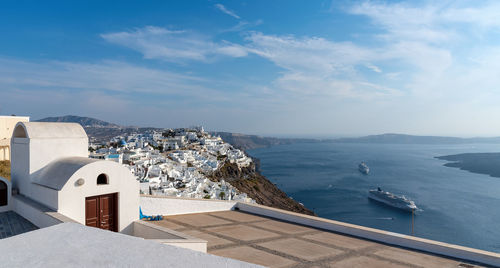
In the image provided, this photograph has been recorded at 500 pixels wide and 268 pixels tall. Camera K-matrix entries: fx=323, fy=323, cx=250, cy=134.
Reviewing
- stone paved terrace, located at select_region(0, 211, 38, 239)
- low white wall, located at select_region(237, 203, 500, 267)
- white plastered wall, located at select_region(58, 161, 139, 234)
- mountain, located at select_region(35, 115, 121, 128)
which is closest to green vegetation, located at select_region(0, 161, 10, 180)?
stone paved terrace, located at select_region(0, 211, 38, 239)

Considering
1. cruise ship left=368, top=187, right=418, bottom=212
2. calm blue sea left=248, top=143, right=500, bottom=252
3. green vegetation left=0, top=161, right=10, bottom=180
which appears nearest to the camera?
green vegetation left=0, top=161, right=10, bottom=180

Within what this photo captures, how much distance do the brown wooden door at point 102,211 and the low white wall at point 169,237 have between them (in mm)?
608

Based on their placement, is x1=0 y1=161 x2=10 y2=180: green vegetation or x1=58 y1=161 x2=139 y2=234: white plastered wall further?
x1=0 y1=161 x2=10 y2=180: green vegetation

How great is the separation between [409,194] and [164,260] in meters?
57.7

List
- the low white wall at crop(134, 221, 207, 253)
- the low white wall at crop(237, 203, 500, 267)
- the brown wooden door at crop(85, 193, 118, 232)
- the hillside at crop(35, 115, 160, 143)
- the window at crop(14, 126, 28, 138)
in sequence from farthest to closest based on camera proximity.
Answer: the hillside at crop(35, 115, 160, 143) → the window at crop(14, 126, 28, 138) → the brown wooden door at crop(85, 193, 118, 232) → the low white wall at crop(237, 203, 500, 267) → the low white wall at crop(134, 221, 207, 253)

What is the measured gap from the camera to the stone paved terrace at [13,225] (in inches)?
262

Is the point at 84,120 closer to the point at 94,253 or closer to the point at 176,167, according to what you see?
the point at 176,167

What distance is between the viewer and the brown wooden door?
7.42m

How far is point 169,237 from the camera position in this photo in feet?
21.5

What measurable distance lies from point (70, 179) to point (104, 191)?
2.83 feet

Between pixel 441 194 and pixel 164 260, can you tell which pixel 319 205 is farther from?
pixel 164 260

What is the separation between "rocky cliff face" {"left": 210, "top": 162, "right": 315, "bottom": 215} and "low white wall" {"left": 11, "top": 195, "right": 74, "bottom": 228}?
34.5 meters

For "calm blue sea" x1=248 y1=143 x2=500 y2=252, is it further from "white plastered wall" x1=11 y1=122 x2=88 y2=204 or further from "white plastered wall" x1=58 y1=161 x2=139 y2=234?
"white plastered wall" x1=11 y1=122 x2=88 y2=204

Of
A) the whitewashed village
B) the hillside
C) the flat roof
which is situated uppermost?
the hillside
